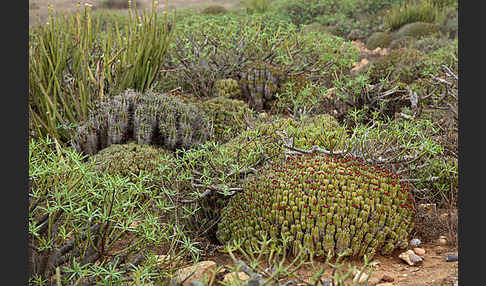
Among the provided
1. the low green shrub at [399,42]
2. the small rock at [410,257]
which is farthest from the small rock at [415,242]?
the low green shrub at [399,42]

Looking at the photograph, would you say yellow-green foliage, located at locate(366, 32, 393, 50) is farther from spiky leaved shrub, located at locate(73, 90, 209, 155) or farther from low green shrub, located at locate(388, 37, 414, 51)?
spiky leaved shrub, located at locate(73, 90, 209, 155)

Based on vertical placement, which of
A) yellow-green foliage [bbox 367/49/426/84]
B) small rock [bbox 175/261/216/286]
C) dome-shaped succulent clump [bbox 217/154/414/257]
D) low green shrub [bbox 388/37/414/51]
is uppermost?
low green shrub [bbox 388/37/414/51]

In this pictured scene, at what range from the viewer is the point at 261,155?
13.4 ft

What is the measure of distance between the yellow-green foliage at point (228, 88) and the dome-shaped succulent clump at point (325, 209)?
3.36 m

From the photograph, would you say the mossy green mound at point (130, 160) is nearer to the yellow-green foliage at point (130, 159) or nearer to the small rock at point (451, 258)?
the yellow-green foliage at point (130, 159)

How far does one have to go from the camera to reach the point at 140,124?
4.93 meters

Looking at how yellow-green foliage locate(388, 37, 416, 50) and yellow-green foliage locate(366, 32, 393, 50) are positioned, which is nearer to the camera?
yellow-green foliage locate(388, 37, 416, 50)

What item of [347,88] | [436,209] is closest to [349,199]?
[436,209]

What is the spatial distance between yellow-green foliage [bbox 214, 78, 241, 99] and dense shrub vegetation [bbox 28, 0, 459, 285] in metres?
0.02

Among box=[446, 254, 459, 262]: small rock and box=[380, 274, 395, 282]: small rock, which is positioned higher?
box=[446, 254, 459, 262]: small rock

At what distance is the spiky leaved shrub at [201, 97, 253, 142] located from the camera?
Result: 18.2ft

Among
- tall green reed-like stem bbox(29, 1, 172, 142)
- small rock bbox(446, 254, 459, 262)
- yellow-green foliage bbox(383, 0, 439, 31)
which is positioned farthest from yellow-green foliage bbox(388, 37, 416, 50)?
small rock bbox(446, 254, 459, 262)

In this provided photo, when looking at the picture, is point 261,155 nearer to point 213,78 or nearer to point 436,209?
point 436,209

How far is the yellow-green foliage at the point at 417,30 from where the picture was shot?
13.4 meters
